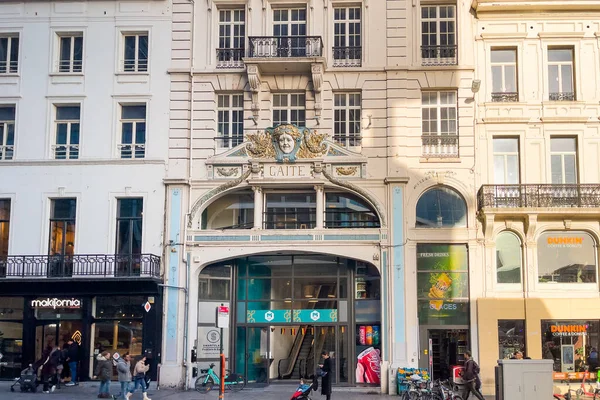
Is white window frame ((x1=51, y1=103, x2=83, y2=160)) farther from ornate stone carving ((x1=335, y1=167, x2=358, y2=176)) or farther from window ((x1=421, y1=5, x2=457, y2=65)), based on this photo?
window ((x1=421, y1=5, x2=457, y2=65))

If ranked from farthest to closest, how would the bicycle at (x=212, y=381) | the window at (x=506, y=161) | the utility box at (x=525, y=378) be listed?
the window at (x=506, y=161) < the bicycle at (x=212, y=381) < the utility box at (x=525, y=378)

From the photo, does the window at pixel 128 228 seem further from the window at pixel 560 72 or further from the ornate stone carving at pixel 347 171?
the window at pixel 560 72

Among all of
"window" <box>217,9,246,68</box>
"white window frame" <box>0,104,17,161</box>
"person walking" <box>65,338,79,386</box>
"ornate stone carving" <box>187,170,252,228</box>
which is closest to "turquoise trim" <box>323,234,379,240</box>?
"ornate stone carving" <box>187,170,252,228</box>

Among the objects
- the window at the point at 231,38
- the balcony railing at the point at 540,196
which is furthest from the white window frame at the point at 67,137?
the balcony railing at the point at 540,196

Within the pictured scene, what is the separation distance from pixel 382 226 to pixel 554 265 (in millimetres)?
6443

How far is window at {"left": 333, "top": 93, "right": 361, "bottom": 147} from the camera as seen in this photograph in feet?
97.6

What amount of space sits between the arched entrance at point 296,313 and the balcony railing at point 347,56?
7.49 metres

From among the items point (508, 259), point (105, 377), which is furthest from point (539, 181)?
point (105, 377)

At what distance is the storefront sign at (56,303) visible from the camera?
2900cm

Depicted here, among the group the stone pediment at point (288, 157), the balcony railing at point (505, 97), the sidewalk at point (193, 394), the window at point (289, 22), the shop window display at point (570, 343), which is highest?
the window at point (289, 22)

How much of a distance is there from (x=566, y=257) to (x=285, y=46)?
42.9ft

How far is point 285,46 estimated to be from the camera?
29562 millimetres

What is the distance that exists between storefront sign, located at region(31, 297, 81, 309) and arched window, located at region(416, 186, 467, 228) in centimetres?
1310

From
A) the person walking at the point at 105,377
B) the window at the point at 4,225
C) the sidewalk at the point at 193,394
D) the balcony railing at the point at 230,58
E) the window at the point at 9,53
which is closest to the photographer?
the person walking at the point at 105,377
